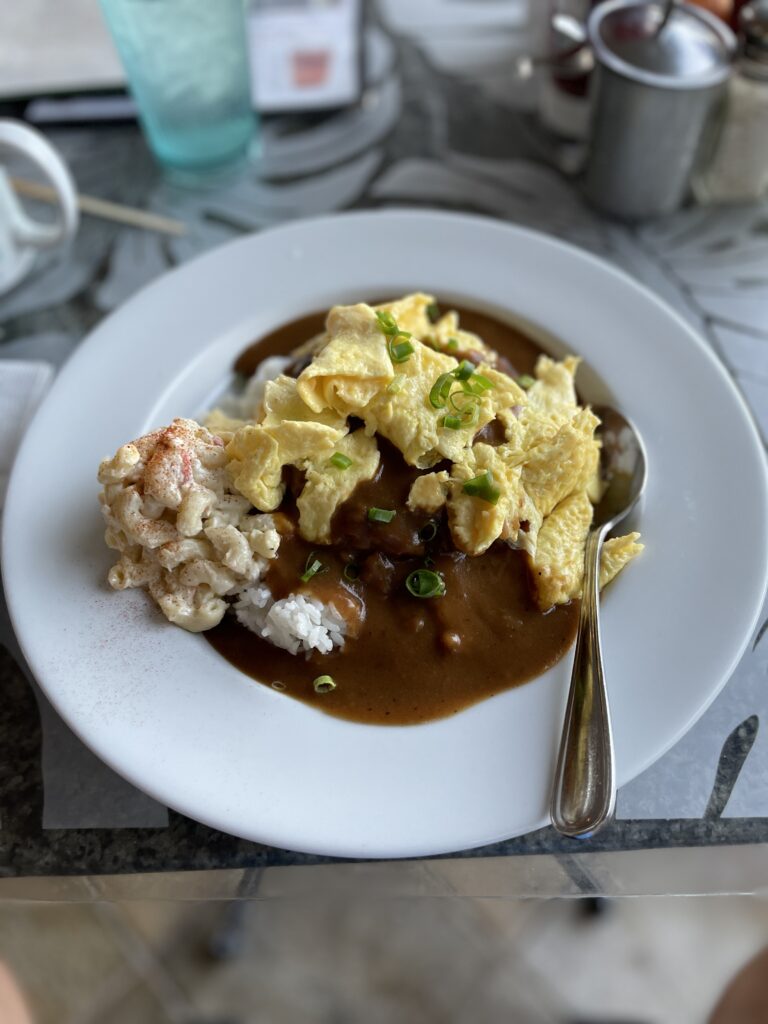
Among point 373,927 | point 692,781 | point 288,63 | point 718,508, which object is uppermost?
point 288,63

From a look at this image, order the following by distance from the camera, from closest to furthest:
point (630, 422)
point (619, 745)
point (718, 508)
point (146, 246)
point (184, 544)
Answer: point (619, 745)
point (184, 544)
point (718, 508)
point (630, 422)
point (146, 246)

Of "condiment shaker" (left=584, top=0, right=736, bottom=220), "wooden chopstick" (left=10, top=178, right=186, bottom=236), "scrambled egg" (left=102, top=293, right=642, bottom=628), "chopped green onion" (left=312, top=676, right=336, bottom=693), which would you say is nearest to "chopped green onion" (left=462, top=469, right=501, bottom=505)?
"scrambled egg" (left=102, top=293, right=642, bottom=628)

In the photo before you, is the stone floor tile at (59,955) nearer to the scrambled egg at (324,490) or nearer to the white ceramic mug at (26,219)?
the scrambled egg at (324,490)

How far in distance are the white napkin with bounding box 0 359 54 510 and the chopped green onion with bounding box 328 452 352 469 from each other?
0.81 meters

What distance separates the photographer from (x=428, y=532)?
1.68 metres

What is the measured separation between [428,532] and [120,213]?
1709 millimetres

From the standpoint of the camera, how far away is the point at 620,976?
288cm

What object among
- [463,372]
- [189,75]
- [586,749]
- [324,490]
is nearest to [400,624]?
[324,490]

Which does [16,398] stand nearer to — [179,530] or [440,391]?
[179,530]

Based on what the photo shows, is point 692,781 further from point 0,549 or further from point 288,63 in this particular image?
point 288,63

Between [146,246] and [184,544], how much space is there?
1423mm

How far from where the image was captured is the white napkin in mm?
1993

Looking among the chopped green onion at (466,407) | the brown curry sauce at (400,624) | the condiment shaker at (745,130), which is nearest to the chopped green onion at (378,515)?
the brown curry sauce at (400,624)

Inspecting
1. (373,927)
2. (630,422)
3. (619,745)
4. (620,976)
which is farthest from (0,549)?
(620,976)
